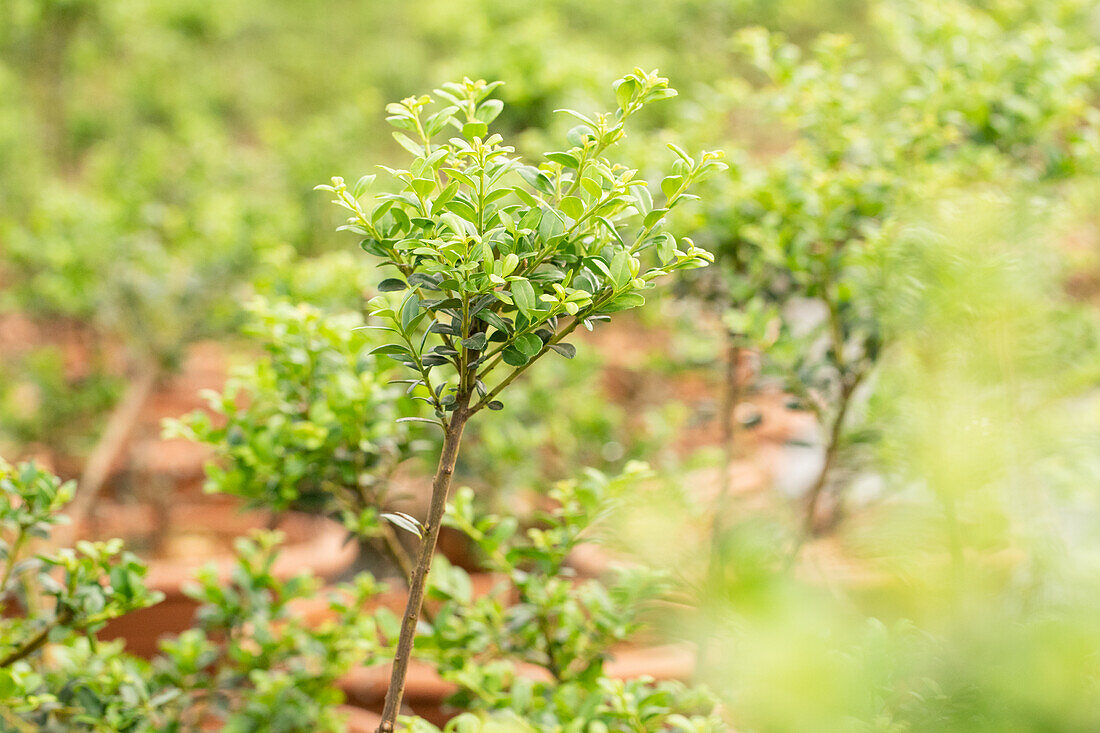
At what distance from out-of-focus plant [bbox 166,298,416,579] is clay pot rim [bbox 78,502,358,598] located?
113 cm

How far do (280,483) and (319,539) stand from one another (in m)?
1.54

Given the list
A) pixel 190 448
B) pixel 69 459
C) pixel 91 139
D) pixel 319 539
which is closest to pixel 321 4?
pixel 91 139

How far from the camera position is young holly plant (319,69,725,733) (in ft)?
2.38

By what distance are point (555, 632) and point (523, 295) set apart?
0.60 m

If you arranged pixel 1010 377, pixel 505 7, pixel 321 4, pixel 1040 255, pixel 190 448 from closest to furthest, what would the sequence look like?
1. pixel 1010 377
2. pixel 1040 255
3. pixel 505 7
4. pixel 190 448
5. pixel 321 4

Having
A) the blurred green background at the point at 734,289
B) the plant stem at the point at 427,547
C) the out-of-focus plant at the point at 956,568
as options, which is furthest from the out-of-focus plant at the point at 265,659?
the out-of-focus plant at the point at 956,568

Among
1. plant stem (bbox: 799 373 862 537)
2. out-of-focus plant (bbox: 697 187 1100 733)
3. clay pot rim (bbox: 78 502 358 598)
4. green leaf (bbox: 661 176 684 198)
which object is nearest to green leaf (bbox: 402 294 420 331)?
green leaf (bbox: 661 176 684 198)

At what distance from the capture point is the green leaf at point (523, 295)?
72cm

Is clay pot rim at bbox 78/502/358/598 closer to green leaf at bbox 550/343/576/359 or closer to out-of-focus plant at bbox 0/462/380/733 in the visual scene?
out-of-focus plant at bbox 0/462/380/733

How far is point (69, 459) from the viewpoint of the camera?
2834 millimetres

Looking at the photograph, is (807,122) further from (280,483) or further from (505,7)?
(505,7)

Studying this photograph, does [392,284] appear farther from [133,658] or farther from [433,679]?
[433,679]

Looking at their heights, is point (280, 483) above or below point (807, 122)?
below

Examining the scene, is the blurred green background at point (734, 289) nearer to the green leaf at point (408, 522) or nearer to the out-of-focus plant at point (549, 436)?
the out-of-focus plant at point (549, 436)
